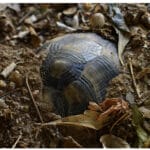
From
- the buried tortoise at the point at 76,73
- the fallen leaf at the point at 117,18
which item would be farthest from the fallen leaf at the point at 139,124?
the fallen leaf at the point at 117,18

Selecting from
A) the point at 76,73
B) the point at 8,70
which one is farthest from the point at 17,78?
the point at 76,73

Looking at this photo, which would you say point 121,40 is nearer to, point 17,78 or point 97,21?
point 97,21

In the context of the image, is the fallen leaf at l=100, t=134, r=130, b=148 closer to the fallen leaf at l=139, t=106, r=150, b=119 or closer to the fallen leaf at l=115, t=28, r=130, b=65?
the fallen leaf at l=139, t=106, r=150, b=119

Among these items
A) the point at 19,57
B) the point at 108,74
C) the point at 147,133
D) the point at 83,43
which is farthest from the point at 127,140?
the point at 19,57

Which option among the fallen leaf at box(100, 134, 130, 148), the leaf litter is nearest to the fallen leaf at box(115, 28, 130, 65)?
the leaf litter

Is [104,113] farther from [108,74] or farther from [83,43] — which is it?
[83,43]

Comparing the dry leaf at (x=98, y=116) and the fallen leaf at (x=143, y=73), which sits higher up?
the fallen leaf at (x=143, y=73)

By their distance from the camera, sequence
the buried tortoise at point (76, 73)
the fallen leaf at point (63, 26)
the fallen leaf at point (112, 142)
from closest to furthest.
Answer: the fallen leaf at point (112, 142)
the buried tortoise at point (76, 73)
the fallen leaf at point (63, 26)

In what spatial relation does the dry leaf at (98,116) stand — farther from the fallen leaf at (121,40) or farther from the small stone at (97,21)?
the small stone at (97,21)
